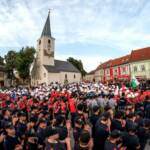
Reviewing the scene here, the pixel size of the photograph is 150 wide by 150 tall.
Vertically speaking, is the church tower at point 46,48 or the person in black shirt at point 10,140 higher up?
the church tower at point 46,48

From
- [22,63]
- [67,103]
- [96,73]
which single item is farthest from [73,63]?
[67,103]

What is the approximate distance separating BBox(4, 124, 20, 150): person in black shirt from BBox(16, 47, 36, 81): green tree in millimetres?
65321

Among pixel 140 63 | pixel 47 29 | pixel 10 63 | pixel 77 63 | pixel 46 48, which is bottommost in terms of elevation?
pixel 140 63

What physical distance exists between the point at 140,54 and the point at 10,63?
37813 millimetres

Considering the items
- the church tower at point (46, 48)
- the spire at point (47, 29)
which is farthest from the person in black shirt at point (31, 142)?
the spire at point (47, 29)

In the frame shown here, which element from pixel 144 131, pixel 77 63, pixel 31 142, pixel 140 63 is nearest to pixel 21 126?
pixel 31 142

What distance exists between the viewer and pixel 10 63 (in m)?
75.4

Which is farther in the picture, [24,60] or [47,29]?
[47,29]

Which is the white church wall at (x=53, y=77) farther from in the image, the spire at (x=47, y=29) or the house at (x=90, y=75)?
the house at (x=90, y=75)

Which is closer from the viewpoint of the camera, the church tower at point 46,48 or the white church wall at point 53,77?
the white church wall at point 53,77

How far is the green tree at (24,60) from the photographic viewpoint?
70000 mm

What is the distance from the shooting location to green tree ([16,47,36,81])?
7000 centimetres

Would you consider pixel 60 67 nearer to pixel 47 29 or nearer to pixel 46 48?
pixel 46 48

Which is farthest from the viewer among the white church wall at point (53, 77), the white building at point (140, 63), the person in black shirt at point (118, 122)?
the white church wall at point (53, 77)
